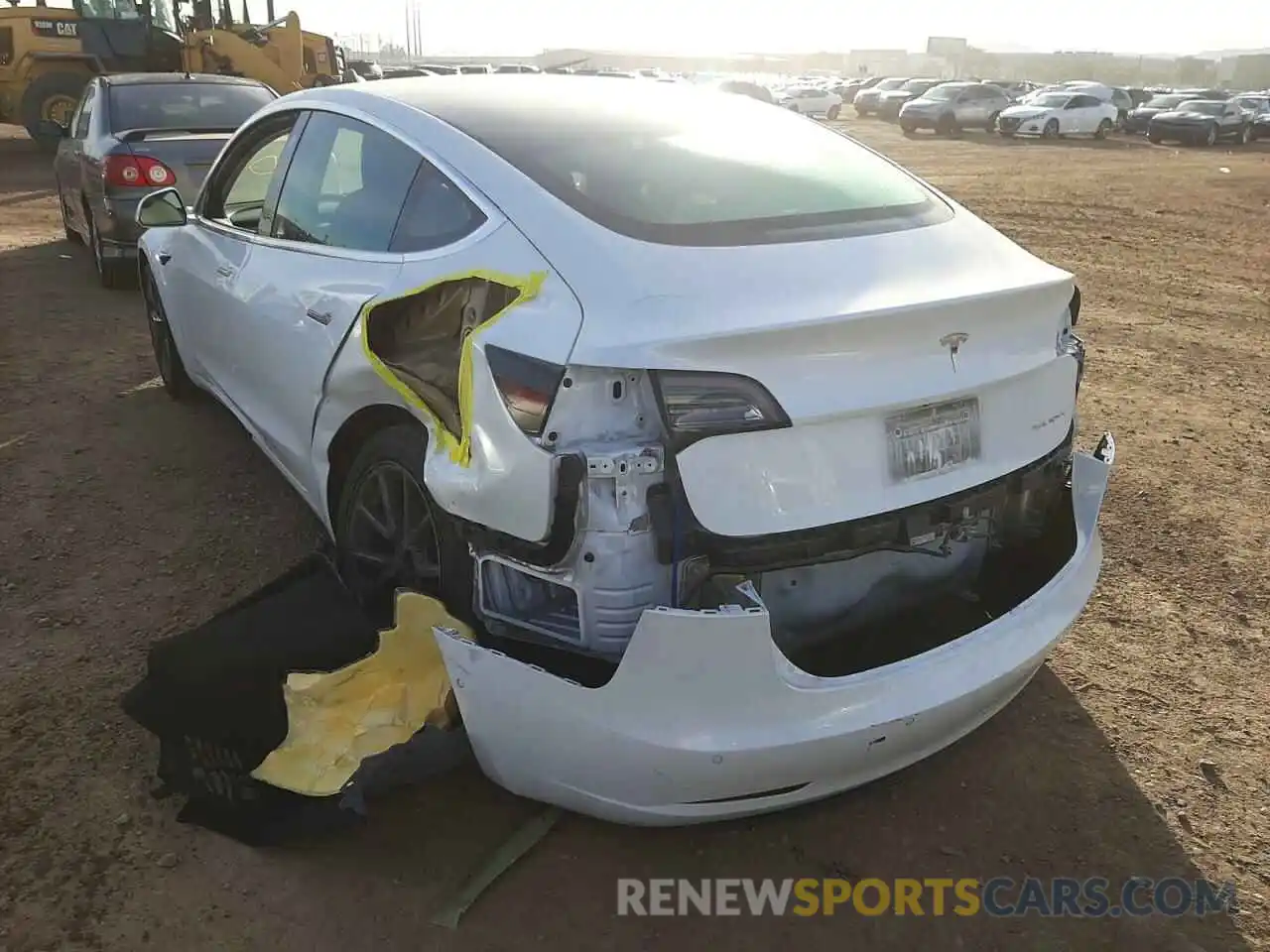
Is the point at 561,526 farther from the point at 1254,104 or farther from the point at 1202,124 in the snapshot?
the point at 1254,104

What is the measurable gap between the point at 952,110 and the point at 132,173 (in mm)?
28392

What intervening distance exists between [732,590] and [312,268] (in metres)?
1.81

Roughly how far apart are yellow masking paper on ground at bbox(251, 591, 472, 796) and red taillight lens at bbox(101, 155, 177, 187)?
621 centimetres

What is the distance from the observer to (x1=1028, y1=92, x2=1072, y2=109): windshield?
30.7 metres

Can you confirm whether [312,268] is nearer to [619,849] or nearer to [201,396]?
[619,849]

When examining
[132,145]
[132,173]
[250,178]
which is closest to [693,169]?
[250,178]

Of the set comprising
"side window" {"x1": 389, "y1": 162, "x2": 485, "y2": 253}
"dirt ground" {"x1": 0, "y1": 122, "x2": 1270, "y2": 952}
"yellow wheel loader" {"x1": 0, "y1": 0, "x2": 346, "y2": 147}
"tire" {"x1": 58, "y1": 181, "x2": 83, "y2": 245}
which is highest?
"yellow wheel loader" {"x1": 0, "y1": 0, "x2": 346, "y2": 147}

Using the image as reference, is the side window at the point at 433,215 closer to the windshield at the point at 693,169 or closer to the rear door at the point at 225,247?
the windshield at the point at 693,169

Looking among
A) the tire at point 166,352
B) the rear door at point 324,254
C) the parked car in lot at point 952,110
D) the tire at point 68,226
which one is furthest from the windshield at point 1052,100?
the rear door at point 324,254

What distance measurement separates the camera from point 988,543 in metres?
2.81

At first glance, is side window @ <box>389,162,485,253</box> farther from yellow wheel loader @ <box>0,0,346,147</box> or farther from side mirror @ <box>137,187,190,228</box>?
yellow wheel loader @ <box>0,0,346,147</box>

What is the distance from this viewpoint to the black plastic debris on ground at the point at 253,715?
8.16ft

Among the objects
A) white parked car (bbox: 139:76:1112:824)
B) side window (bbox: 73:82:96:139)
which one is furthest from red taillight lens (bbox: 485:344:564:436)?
side window (bbox: 73:82:96:139)

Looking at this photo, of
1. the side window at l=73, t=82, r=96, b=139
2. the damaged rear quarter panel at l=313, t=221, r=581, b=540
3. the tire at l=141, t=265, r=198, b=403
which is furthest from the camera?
the side window at l=73, t=82, r=96, b=139
